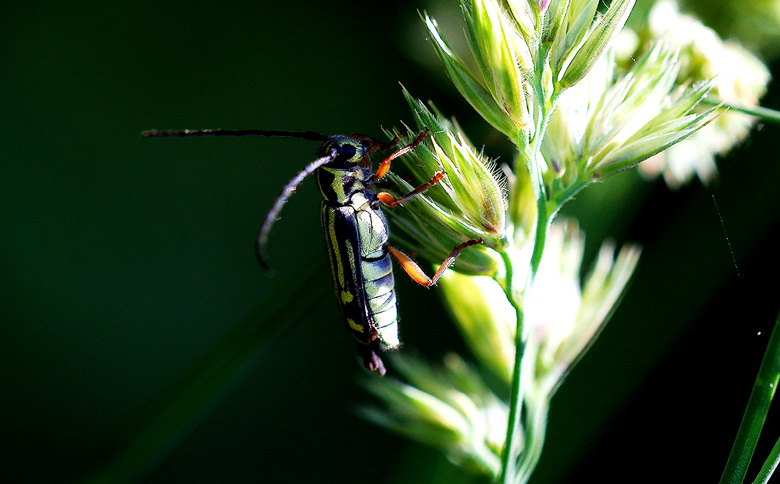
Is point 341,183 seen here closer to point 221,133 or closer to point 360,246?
point 360,246

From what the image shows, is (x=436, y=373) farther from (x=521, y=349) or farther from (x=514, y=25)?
(x=514, y=25)

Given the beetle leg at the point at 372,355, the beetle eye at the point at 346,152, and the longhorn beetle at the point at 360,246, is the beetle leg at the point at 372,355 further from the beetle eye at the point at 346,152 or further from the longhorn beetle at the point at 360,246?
the beetle eye at the point at 346,152

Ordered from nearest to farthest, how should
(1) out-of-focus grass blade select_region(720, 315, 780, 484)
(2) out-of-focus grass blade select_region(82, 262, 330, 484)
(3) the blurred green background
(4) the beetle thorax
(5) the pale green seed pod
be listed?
(1) out-of-focus grass blade select_region(720, 315, 780, 484) < (5) the pale green seed pod < (2) out-of-focus grass blade select_region(82, 262, 330, 484) < (4) the beetle thorax < (3) the blurred green background

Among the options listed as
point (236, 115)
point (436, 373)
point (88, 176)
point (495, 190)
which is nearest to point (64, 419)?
point (88, 176)

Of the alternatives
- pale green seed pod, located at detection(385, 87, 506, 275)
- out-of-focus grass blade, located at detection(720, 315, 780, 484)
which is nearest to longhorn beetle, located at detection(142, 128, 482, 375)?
pale green seed pod, located at detection(385, 87, 506, 275)

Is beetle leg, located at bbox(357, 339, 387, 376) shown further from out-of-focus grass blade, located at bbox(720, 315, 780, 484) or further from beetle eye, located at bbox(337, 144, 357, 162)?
out-of-focus grass blade, located at bbox(720, 315, 780, 484)

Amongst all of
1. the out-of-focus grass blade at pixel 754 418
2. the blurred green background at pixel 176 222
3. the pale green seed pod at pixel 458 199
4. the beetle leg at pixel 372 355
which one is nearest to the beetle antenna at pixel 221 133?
the pale green seed pod at pixel 458 199

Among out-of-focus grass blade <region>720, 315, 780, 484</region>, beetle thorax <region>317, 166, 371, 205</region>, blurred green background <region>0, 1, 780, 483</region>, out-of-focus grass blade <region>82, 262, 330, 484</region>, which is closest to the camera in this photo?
out-of-focus grass blade <region>720, 315, 780, 484</region>
